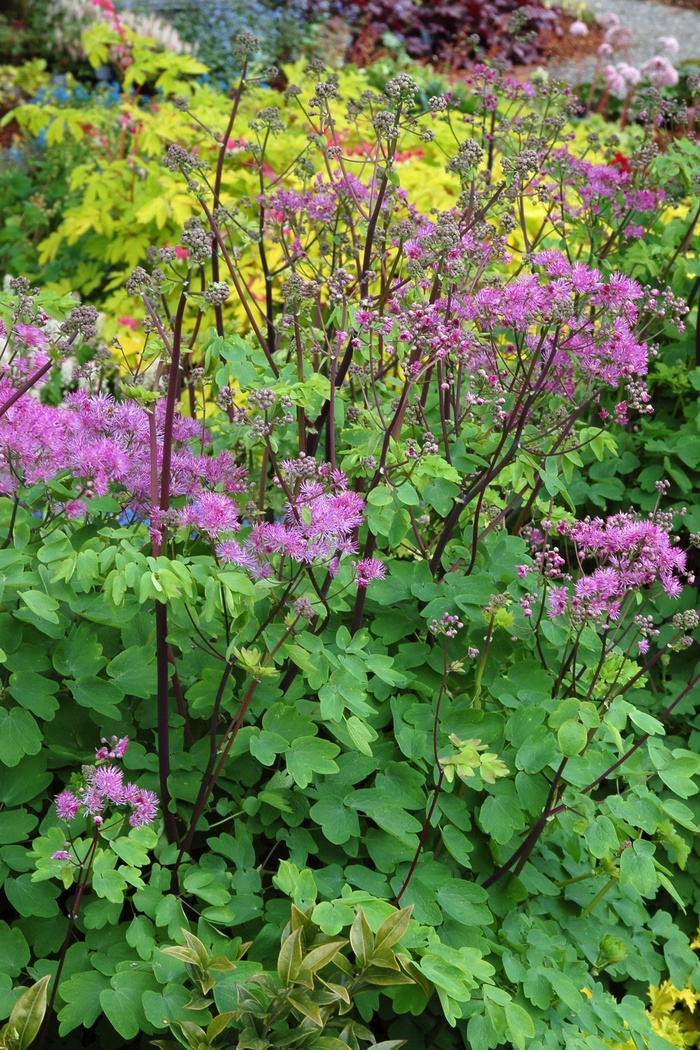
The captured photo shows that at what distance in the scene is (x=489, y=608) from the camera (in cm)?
195

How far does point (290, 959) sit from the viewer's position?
1.50m

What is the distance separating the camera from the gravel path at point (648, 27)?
12.6 m

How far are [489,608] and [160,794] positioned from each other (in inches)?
27.5

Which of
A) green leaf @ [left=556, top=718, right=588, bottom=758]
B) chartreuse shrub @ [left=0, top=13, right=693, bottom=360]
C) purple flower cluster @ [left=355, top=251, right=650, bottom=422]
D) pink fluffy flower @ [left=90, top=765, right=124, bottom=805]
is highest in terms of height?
purple flower cluster @ [left=355, top=251, right=650, bottom=422]

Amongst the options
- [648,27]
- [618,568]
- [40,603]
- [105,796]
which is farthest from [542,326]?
[648,27]

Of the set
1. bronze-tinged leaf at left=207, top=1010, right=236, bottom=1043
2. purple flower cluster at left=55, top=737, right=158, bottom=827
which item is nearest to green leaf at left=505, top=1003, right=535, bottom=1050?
bronze-tinged leaf at left=207, top=1010, right=236, bottom=1043

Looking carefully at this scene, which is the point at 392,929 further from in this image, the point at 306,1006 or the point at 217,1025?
the point at 217,1025

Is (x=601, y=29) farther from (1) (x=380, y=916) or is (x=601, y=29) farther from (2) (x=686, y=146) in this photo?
(1) (x=380, y=916)

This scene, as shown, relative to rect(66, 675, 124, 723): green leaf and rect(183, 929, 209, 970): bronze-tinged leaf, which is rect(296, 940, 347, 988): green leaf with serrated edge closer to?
rect(183, 929, 209, 970): bronze-tinged leaf

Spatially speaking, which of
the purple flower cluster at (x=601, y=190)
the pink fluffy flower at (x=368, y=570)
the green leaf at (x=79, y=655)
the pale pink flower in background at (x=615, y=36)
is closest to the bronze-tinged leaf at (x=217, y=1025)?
the green leaf at (x=79, y=655)

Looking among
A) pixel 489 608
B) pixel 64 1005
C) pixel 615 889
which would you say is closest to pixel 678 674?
pixel 615 889

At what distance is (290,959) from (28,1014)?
15.5 inches

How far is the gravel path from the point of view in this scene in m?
12.6

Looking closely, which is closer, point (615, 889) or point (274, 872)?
point (274, 872)
